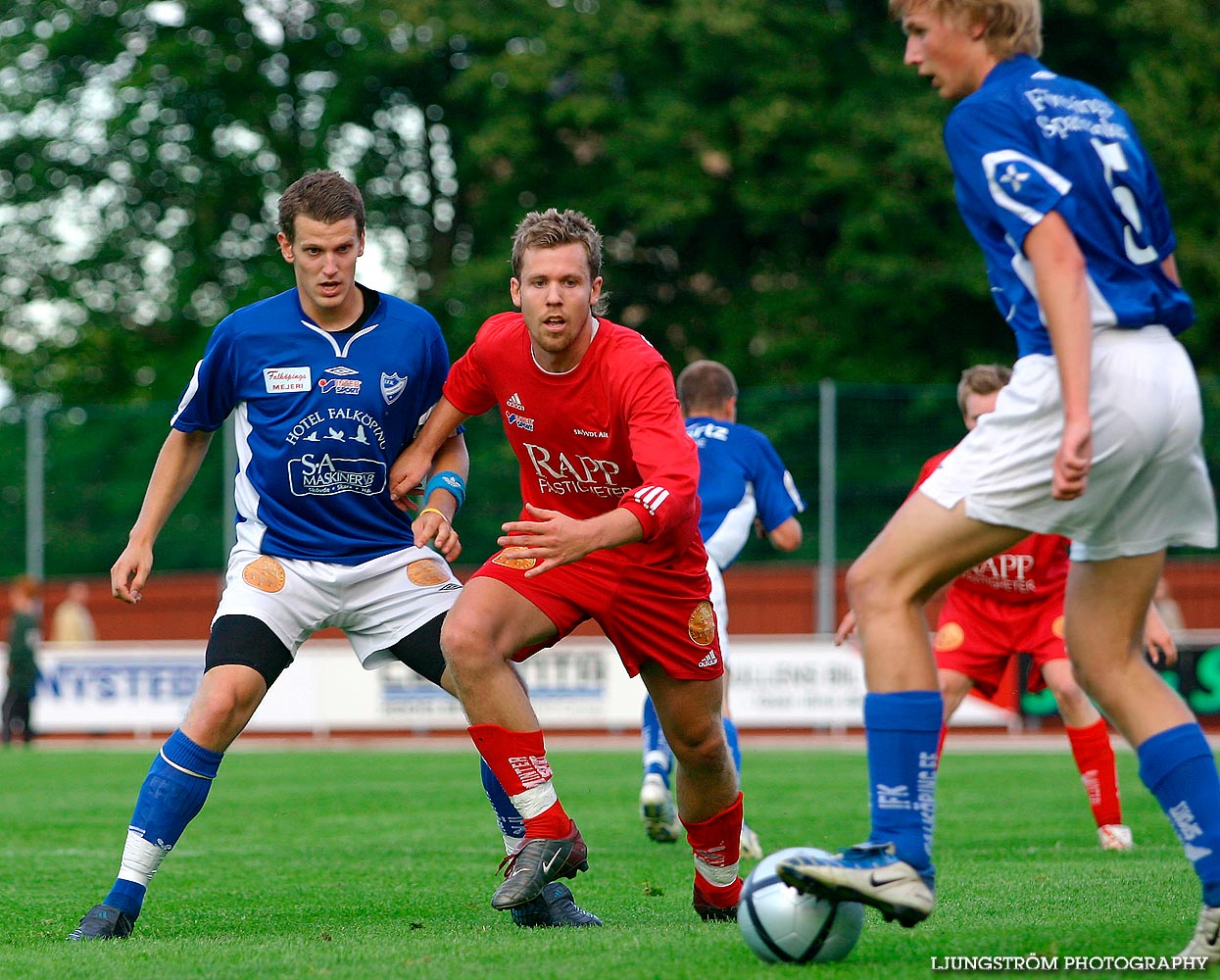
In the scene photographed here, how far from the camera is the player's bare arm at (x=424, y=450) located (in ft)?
19.5

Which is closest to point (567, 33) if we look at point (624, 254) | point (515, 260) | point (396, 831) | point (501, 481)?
point (624, 254)

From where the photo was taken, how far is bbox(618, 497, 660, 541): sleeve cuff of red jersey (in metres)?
4.89

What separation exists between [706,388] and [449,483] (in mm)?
3080

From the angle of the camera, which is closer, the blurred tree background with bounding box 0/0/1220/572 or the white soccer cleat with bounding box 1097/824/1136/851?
the white soccer cleat with bounding box 1097/824/1136/851

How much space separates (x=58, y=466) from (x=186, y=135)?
10.9m

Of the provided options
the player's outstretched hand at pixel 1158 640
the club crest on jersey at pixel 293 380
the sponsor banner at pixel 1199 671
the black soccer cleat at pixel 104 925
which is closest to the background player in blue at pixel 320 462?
the club crest on jersey at pixel 293 380

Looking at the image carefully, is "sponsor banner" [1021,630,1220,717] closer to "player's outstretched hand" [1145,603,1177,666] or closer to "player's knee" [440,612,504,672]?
"player's outstretched hand" [1145,603,1177,666]

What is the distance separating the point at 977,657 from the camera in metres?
8.95

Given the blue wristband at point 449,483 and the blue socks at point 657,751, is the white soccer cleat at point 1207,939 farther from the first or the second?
the blue socks at point 657,751

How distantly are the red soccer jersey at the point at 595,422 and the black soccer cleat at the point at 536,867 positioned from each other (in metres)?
0.92

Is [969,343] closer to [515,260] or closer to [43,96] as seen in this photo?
[43,96]

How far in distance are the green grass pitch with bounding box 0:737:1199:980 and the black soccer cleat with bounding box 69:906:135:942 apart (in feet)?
0.28

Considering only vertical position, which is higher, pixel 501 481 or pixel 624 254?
pixel 624 254

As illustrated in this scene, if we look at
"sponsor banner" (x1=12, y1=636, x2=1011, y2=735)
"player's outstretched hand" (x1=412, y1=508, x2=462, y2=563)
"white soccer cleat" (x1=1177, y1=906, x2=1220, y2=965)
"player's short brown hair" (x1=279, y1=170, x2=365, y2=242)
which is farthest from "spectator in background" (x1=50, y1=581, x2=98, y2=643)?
"white soccer cleat" (x1=1177, y1=906, x2=1220, y2=965)
